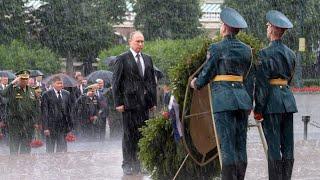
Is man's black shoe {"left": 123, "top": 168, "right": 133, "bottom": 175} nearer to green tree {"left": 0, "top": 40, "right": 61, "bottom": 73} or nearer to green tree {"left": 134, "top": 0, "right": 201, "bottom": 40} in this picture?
green tree {"left": 0, "top": 40, "right": 61, "bottom": 73}

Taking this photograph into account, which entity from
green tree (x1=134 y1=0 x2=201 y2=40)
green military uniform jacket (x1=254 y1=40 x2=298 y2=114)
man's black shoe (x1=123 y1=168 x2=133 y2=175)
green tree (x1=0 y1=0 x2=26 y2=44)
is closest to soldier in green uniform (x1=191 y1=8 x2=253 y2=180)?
green military uniform jacket (x1=254 y1=40 x2=298 y2=114)

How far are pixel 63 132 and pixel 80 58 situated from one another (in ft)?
120

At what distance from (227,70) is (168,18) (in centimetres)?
4108

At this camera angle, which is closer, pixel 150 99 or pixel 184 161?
pixel 184 161

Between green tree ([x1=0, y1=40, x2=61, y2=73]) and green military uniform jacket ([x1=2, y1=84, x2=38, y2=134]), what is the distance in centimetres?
2532

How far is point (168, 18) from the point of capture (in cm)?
4862

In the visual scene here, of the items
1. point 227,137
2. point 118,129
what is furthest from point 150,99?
point 118,129

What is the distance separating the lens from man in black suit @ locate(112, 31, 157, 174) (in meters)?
9.75

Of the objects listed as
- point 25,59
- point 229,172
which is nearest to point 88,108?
point 229,172

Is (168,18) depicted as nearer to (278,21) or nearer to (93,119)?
(93,119)

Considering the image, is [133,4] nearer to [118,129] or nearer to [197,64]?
[118,129]

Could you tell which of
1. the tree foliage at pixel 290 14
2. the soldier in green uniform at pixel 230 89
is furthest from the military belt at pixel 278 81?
the tree foliage at pixel 290 14

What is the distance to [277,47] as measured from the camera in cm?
829

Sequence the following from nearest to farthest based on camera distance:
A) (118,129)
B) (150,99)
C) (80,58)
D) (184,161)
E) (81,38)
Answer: (184,161) → (150,99) → (118,129) → (81,38) → (80,58)
